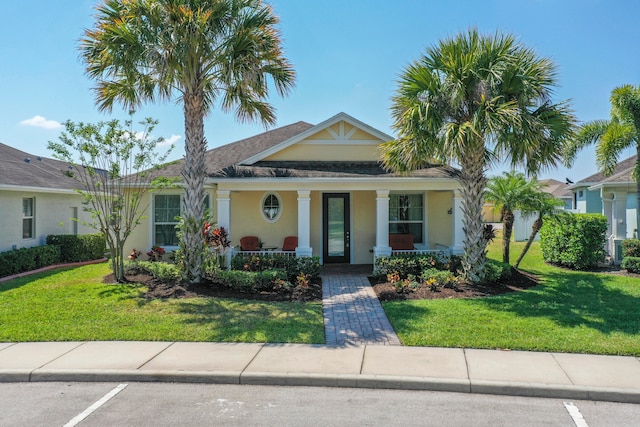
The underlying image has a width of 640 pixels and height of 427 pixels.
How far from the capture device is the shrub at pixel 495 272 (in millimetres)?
10781

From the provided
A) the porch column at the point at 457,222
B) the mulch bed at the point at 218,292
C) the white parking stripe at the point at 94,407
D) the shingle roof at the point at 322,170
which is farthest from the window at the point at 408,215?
the white parking stripe at the point at 94,407

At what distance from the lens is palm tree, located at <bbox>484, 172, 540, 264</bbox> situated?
13266mm

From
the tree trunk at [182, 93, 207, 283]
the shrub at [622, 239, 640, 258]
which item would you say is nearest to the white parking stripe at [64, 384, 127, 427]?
the tree trunk at [182, 93, 207, 283]

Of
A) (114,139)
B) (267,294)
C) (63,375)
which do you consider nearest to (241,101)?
(114,139)

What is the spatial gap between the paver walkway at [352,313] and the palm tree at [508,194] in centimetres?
489

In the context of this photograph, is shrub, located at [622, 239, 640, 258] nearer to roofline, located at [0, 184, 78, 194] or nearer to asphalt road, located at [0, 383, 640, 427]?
asphalt road, located at [0, 383, 640, 427]

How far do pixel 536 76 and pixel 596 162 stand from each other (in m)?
6.38

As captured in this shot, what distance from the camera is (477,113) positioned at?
9664 millimetres

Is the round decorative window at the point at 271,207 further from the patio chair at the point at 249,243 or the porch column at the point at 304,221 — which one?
the porch column at the point at 304,221

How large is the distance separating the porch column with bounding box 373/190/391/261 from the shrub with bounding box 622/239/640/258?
803 cm

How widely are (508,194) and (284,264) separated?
24.9 ft

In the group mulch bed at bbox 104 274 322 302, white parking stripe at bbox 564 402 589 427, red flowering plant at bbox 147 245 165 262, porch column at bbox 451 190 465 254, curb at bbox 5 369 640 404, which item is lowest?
white parking stripe at bbox 564 402 589 427

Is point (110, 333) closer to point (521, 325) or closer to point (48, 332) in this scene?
point (48, 332)

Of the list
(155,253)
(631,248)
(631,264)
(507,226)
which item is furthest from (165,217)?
(631,248)
